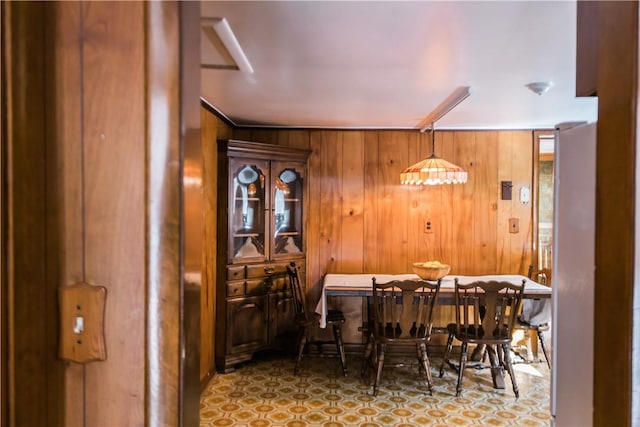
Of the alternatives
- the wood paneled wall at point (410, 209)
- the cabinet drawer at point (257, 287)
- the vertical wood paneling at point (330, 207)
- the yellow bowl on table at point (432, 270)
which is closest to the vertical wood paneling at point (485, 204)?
the wood paneled wall at point (410, 209)

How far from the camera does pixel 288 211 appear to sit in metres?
4.35

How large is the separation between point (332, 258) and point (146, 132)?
3.81 metres

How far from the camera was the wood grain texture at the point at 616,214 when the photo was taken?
80 cm

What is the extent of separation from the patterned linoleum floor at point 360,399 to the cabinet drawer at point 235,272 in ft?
2.70

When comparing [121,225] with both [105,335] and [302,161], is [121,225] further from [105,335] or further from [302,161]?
[302,161]

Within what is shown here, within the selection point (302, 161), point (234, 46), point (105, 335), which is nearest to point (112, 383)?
point (105, 335)

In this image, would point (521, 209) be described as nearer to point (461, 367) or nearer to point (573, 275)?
point (461, 367)

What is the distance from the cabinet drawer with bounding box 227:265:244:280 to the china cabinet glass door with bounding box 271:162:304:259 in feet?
1.27

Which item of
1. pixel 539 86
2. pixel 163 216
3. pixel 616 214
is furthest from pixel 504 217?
pixel 163 216

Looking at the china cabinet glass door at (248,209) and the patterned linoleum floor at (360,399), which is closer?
the patterned linoleum floor at (360,399)

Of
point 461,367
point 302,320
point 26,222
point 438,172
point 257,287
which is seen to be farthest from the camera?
point 257,287

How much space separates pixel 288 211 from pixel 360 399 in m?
1.85

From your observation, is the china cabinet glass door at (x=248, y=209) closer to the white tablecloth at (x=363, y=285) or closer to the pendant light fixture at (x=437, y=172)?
the white tablecloth at (x=363, y=285)

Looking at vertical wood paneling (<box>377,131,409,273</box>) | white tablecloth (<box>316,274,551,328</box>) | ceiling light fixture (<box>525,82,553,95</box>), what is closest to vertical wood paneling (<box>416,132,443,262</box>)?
vertical wood paneling (<box>377,131,409,273</box>)
